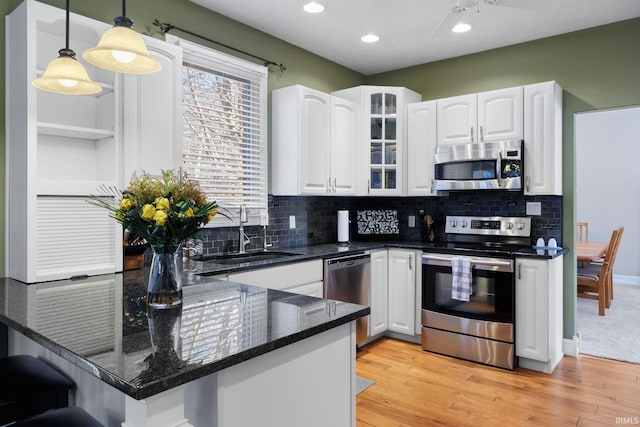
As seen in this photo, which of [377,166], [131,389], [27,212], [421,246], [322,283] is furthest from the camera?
[377,166]

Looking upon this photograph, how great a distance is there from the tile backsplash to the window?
0.56 feet

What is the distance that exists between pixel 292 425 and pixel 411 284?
2713mm

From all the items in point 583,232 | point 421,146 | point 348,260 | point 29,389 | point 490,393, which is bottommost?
point 490,393

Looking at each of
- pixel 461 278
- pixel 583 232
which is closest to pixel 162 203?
pixel 461 278

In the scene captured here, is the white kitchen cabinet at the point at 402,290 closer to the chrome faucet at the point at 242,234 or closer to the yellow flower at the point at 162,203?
the chrome faucet at the point at 242,234

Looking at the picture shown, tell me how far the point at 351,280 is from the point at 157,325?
242 centimetres

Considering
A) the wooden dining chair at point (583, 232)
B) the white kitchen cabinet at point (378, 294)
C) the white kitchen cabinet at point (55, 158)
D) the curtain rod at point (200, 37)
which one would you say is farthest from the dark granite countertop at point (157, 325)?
the wooden dining chair at point (583, 232)

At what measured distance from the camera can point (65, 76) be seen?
1.83 meters

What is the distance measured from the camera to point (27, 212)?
2.12 meters

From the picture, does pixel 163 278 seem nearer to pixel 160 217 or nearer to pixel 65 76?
pixel 160 217

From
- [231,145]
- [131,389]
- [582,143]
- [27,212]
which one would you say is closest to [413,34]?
[231,145]

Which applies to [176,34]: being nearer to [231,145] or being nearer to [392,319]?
[231,145]

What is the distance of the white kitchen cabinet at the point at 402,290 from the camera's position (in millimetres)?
3967

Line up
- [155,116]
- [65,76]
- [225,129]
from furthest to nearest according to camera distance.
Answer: [225,129], [155,116], [65,76]
